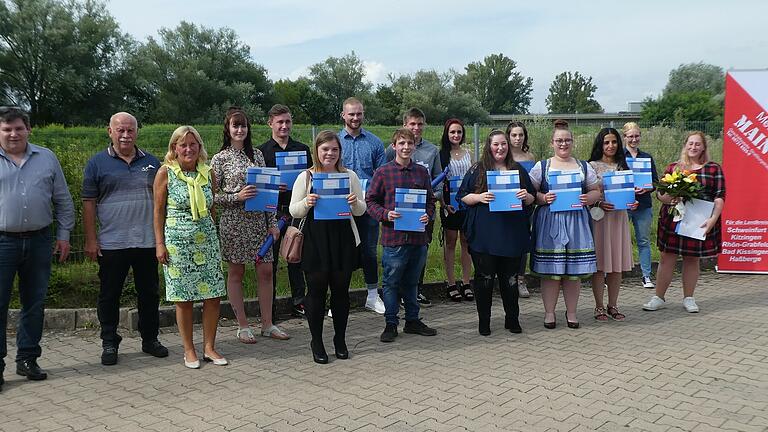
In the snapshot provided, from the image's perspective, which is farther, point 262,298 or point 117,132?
point 262,298

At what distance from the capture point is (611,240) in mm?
6750

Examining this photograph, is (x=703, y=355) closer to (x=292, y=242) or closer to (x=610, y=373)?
(x=610, y=373)

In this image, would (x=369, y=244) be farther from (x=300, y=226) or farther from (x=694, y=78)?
(x=694, y=78)

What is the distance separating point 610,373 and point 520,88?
10023cm

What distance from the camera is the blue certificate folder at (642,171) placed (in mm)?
7164

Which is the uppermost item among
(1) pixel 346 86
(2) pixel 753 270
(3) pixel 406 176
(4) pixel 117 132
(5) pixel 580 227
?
(1) pixel 346 86

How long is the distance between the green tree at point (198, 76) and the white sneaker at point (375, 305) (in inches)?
1272

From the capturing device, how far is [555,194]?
627 cm

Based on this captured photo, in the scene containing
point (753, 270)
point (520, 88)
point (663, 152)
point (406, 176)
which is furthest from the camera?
point (520, 88)

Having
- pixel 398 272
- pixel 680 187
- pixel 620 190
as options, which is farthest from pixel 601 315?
pixel 398 272

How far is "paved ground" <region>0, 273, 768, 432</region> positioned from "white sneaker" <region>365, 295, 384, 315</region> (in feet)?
1.72

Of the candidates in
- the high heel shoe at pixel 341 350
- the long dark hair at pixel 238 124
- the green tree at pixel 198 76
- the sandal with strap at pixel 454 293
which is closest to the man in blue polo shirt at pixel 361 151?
the long dark hair at pixel 238 124

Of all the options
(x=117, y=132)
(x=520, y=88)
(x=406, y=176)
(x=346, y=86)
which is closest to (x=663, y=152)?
(x=406, y=176)

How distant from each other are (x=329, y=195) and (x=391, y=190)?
76 cm
